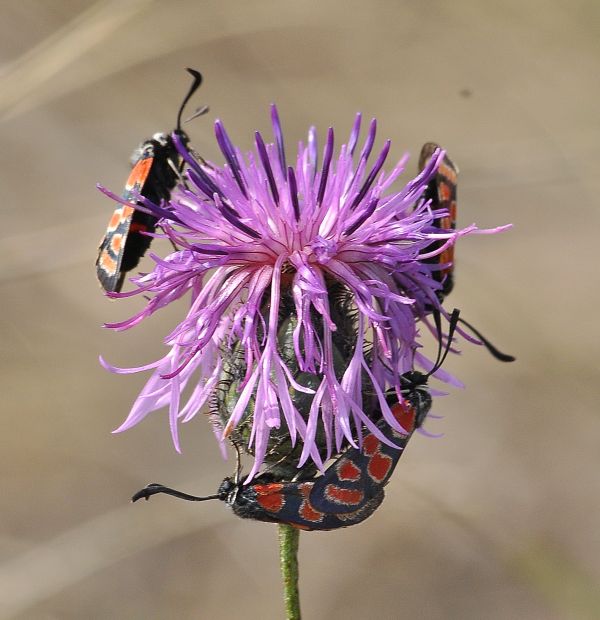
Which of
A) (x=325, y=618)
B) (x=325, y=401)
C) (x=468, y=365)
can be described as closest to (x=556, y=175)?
(x=468, y=365)

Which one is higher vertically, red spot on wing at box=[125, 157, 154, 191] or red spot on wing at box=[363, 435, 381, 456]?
red spot on wing at box=[125, 157, 154, 191]

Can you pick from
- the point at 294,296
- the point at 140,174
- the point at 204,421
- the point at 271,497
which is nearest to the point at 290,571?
the point at 271,497

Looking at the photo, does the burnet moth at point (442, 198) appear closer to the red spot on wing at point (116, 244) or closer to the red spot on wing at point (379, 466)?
the red spot on wing at point (379, 466)

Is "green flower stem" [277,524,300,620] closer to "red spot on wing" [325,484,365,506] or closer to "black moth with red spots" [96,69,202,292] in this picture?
"red spot on wing" [325,484,365,506]

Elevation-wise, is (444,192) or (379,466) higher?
(444,192)

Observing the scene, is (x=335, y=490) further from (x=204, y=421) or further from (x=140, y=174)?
(x=204, y=421)

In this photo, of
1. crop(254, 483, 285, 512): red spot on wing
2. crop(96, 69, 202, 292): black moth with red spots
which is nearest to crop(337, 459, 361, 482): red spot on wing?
crop(254, 483, 285, 512): red spot on wing
